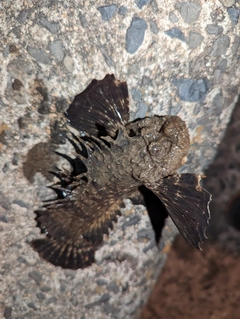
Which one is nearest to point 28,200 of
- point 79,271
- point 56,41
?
point 79,271

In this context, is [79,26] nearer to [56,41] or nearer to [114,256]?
[56,41]

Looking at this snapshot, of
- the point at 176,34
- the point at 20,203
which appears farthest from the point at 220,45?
the point at 20,203

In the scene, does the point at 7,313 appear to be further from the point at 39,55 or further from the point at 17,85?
the point at 39,55

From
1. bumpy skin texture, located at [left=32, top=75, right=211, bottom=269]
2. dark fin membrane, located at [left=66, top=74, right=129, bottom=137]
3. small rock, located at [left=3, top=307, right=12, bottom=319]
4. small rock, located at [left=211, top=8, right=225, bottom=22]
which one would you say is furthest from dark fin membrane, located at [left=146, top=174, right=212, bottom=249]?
small rock, located at [left=3, top=307, right=12, bottom=319]

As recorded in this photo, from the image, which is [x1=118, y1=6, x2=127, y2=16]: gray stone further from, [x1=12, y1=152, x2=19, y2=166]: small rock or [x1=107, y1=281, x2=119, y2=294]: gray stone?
[x1=107, y1=281, x2=119, y2=294]: gray stone

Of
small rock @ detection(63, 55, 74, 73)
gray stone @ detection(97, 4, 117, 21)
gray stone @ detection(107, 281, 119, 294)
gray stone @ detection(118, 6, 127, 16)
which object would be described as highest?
gray stone @ detection(97, 4, 117, 21)

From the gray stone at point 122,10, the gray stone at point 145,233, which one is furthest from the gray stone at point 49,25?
the gray stone at point 145,233

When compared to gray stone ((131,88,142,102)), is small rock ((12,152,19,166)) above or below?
above

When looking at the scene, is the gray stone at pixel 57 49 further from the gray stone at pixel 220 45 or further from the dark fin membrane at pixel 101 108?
the gray stone at pixel 220 45
